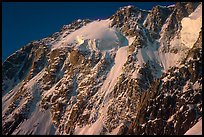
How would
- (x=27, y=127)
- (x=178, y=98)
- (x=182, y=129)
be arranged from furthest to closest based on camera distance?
(x=27, y=127), (x=178, y=98), (x=182, y=129)

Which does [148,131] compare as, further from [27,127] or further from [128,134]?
[27,127]

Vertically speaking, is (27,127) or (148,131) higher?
(27,127)

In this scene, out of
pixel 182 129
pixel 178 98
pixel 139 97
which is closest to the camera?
pixel 182 129

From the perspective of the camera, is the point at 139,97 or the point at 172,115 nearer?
the point at 172,115

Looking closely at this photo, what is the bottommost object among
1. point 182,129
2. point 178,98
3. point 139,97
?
point 182,129

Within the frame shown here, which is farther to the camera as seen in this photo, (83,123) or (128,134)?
(83,123)

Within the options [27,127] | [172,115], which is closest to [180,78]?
[172,115]

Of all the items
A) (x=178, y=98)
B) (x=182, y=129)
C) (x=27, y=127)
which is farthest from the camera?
(x=27, y=127)

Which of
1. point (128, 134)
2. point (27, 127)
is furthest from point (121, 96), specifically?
point (27, 127)

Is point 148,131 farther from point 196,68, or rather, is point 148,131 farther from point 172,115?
point 196,68
